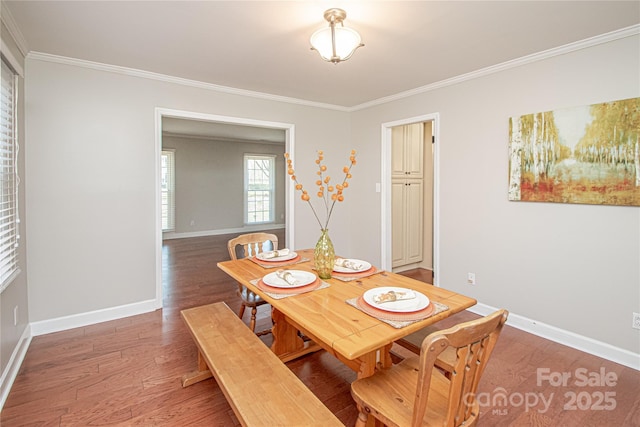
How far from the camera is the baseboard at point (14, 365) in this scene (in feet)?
6.35

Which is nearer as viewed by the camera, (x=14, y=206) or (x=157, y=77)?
(x=14, y=206)

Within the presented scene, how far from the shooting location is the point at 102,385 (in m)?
2.08

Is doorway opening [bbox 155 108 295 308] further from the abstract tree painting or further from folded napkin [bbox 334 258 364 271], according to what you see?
the abstract tree painting

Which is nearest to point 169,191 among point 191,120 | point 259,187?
point 259,187

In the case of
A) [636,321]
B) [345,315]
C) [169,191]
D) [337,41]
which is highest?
[337,41]

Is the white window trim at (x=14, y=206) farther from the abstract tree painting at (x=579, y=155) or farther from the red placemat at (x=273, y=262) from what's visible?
the abstract tree painting at (x=579, y=155)

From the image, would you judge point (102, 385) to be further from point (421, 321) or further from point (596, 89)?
point (596, 89)

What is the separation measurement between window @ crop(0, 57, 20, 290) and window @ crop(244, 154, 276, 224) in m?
6.14

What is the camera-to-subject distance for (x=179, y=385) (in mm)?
2070

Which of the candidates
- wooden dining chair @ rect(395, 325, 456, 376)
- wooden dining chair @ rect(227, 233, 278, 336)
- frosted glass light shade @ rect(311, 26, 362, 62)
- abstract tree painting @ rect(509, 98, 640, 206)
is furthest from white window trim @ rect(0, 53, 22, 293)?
abstract tree painting @ rect(509, 98, 640, 206)

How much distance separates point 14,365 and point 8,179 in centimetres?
126

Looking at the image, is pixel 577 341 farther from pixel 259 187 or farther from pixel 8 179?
pixel 259 187

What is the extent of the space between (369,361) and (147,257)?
2.57 metres

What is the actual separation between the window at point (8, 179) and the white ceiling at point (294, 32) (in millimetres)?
431
